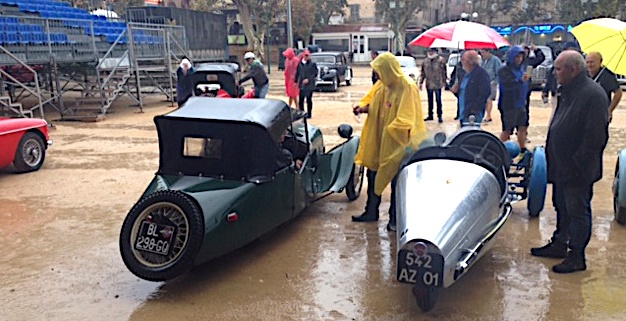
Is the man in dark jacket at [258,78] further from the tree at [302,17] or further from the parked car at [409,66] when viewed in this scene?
the tree at [302,17]

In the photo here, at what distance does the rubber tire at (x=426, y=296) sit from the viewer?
3.71 meters

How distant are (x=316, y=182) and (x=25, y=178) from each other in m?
4.78

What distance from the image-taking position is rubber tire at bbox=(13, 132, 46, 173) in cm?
802

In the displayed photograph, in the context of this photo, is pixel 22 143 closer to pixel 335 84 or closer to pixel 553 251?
pixel 553 251

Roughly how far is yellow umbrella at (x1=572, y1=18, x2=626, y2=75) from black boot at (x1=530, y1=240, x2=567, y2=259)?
1791 mm

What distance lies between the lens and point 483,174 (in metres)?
4.11

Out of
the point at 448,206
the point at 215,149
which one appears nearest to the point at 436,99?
the point at 215,149

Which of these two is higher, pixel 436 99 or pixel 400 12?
pixel 400 12

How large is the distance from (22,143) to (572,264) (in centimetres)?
747

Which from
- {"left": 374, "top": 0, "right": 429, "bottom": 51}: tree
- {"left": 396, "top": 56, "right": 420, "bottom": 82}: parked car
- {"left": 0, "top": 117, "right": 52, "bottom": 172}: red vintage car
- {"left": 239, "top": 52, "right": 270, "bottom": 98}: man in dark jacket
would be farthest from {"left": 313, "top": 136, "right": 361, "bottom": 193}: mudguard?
{"left": 374, "top": 0, "right": 429, "bottom": 51}: tree

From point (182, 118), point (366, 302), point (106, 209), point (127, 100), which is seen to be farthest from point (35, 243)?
point (127, 100)

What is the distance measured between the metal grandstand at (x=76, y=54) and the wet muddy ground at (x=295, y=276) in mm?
7307

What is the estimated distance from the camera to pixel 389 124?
206 inches

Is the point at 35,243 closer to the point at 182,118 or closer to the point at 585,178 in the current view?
the point at 182,118
